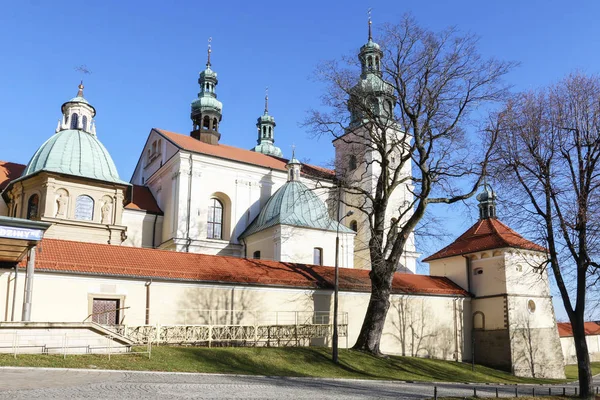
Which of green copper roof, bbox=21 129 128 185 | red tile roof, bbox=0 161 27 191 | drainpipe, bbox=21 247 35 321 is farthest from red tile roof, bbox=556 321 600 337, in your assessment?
drainpipe, bbox=21 247 35 321

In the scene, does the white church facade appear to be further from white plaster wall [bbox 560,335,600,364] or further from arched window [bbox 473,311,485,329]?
white plaster wall [bbox 560,335,600,364]

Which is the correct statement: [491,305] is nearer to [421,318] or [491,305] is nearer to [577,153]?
[421,318]

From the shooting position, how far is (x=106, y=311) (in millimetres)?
22750

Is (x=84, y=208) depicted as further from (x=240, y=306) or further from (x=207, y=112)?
(x=207, y=112)

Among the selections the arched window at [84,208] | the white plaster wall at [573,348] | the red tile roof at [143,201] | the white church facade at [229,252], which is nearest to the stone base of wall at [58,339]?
the white church facade at [229,252]

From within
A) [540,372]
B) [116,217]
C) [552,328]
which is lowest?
[540,372]

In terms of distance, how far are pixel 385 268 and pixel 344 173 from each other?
5.00 metres

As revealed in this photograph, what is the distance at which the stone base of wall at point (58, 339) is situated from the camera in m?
17.1

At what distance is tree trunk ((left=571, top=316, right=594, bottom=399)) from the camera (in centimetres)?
1811

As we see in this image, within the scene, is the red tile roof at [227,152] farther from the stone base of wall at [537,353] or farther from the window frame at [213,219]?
the stone base of wall at [537,353]

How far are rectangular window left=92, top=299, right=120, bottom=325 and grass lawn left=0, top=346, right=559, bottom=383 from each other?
4028 mm

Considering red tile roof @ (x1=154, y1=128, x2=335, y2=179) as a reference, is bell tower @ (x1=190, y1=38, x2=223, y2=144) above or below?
above

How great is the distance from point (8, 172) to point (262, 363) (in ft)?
82.4

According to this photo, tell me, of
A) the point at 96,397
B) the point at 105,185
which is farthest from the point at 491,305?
the point at 96,397
